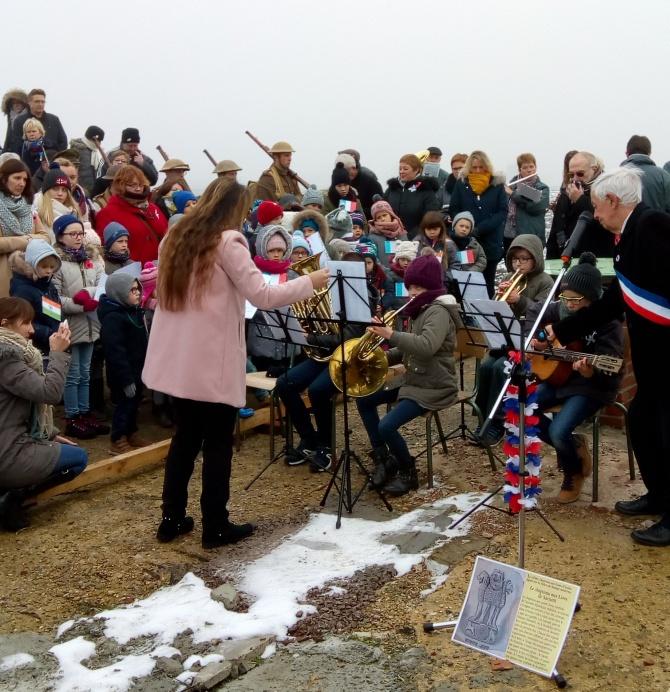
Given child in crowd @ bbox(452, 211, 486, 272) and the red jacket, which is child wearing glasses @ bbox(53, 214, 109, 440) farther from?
child in crowd @ bbox(452, 211, 486, 272)

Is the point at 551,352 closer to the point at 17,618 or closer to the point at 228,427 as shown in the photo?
the point at 228,427

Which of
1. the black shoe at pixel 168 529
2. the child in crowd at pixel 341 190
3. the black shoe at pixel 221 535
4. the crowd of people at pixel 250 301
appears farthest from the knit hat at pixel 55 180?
the black shoe at pixel 221 535

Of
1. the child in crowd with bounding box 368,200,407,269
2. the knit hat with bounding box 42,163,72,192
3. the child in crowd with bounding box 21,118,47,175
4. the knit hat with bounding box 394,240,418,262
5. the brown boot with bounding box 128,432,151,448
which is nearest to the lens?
the brown boot with bounding box 128,432,151,448

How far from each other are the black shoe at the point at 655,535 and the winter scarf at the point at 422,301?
1929 mm

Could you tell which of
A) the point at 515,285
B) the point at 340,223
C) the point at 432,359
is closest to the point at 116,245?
the point at 340,223

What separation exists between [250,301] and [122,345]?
2.43m

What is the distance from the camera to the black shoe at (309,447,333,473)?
6389mm


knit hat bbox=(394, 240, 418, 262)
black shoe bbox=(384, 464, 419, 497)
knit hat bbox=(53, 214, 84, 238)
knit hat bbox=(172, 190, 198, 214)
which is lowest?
black shoe bbox=(384, 464, 419, 497)

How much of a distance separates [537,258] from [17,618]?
4618mm

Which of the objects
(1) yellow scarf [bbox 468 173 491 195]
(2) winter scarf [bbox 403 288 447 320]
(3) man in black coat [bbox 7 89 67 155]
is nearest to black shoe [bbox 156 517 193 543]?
(2) winter scarf [bbox 403 288 447 320]

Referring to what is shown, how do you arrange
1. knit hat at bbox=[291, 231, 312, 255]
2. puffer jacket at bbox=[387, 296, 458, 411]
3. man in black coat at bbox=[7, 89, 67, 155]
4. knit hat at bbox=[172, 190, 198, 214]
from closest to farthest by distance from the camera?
1. puffer jacket at bbox=[387, 296, 458, 411]
2. knit hat at bbox=[291, 231, 312, 255]
3. knit hat at bbox=[172, 190, 198, 214]
4. man in black coat at bbox=[7, 89, 67, 155]

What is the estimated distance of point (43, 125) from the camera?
11.0 metres

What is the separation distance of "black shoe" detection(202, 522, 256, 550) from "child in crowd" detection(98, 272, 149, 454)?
194cm

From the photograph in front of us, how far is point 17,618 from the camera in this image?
4438 millimetres
